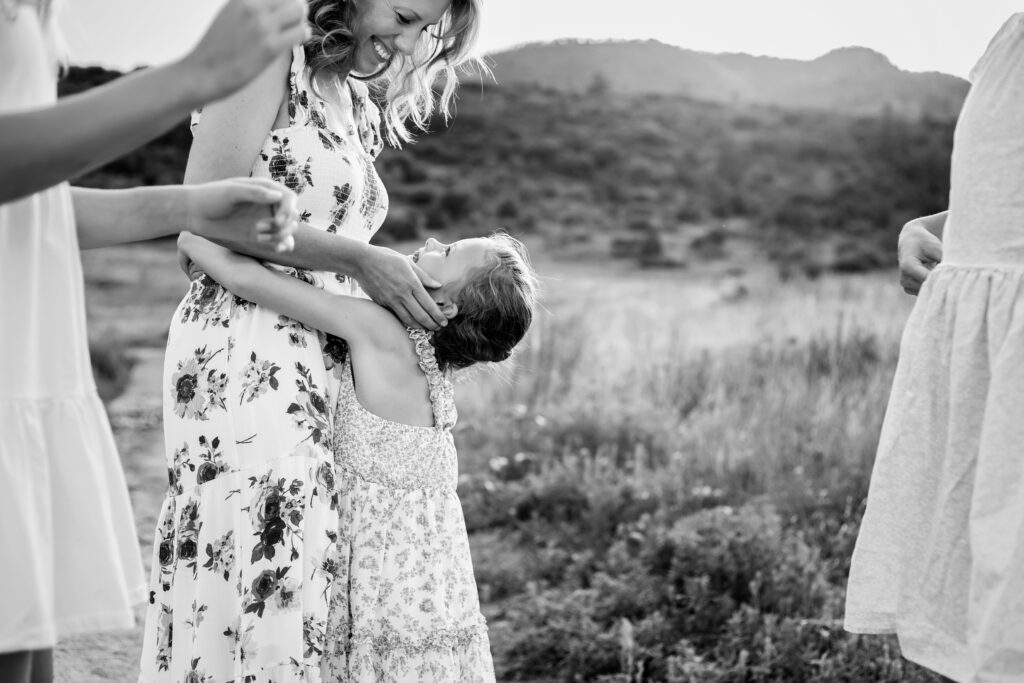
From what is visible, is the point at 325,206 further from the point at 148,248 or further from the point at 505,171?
the point at 505,171

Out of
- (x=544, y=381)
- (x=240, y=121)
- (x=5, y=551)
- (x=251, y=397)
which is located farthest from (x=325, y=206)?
(x=544, y=381)

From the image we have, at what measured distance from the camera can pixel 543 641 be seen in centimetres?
359

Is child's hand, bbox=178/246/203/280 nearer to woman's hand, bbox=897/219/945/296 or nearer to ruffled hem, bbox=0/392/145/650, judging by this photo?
ruffled hem, bbox=0/392/145/650

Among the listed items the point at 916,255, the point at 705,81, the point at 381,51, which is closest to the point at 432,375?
the point at 381,51

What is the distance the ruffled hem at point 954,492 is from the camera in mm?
1722

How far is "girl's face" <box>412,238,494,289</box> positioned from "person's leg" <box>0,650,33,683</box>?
1.28 m

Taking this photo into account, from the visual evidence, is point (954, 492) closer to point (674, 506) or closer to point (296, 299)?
point (296, 299)

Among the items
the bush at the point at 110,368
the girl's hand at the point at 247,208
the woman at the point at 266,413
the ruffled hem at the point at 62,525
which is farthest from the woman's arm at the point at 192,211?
the bush at the point at 110,368

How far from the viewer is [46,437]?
1378 millimetres

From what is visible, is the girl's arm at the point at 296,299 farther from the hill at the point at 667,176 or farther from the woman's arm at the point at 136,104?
the hill at the point at 667,176

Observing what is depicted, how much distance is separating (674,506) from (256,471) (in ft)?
9.41

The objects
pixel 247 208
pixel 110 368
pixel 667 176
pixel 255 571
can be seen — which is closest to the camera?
pixel 247 208

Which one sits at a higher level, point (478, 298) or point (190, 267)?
point (190, 267)

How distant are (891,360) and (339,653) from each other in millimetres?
5958
